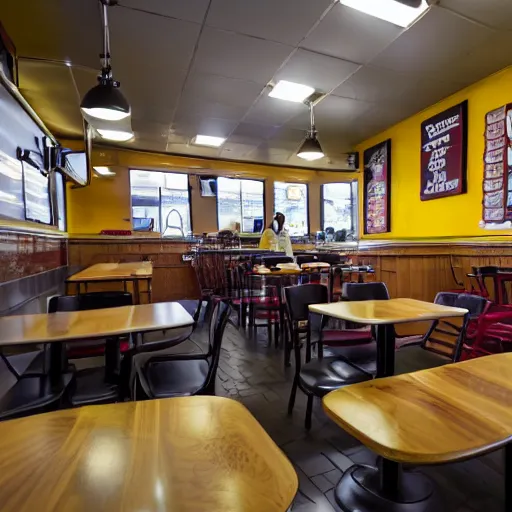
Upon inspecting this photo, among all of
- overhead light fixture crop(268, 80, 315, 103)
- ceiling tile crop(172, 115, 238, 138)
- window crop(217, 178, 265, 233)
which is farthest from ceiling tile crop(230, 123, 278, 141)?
window crop(217, 178, 265, 233)

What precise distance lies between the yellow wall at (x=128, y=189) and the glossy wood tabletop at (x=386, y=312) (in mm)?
5540

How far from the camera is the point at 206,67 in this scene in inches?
153

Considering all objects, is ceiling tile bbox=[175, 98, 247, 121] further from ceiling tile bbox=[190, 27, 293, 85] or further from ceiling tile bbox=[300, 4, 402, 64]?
ceiling tile bbox=[300, 4, 402, 64]

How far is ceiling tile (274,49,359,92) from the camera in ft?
12.2

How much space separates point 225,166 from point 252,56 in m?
3.92

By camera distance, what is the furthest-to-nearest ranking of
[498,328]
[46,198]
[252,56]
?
[46,198], [252,56], [498,328]

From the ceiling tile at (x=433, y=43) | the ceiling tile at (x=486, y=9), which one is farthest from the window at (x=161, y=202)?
the ceiling tile at (x=486, y=9)

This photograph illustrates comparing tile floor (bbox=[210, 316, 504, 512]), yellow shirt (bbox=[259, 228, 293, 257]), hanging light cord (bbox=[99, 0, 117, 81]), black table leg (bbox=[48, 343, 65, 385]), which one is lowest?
tile floor (bbox=[210, 316, 504, 512])

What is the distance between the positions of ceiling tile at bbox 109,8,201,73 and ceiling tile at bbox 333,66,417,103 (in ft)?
6.75

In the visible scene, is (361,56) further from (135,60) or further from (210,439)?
(210,439)

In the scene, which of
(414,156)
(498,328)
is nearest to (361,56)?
(414,156)

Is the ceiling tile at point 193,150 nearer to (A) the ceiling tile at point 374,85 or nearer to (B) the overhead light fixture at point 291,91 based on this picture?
(B) the overhead light fixture at point 291,91

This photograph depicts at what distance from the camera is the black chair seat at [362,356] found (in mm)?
2123

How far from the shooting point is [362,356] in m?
2.31
